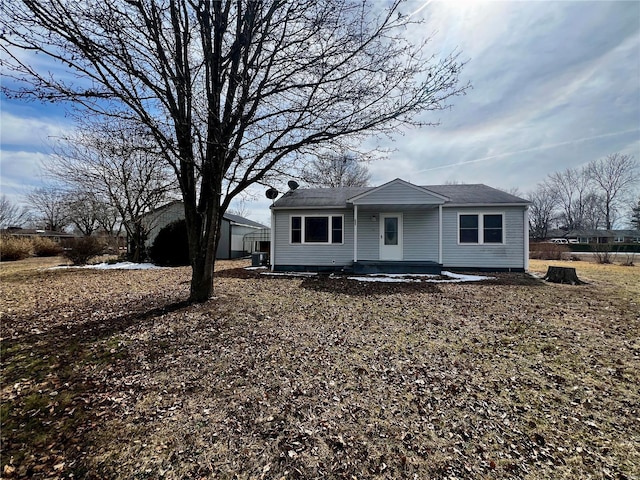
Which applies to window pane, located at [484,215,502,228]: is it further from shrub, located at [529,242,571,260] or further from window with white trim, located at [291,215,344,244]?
shrub, located at [529,242,571,260]

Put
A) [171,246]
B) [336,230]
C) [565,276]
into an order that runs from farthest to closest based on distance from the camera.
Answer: [171,246] < [336,230] < [565,276]

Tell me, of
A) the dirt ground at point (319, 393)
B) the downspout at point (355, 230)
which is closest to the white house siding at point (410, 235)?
the downspout at point (355, 230)

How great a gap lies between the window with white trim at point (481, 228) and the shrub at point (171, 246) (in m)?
13.4

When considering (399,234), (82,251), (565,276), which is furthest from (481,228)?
(82,251)

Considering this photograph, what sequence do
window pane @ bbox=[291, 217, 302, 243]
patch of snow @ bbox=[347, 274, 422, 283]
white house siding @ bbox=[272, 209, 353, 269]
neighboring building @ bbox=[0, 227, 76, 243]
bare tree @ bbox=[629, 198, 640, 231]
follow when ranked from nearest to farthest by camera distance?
1. patch of snow @ bbox=[347, 274, 422, 283]
2. white house siding @ bbox=[272, 209, 353, 269]
3. window pane @ bbox=[291, 217, 302, 243]
4. neighboring building @ bbox=[0, 227, 76, 243]
5. bare tree @ bbox=[629, 198, 640, 231]

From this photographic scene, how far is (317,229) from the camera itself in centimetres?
1261

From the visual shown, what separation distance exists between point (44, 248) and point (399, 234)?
26.2m

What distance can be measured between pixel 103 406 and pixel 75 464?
0.76 m

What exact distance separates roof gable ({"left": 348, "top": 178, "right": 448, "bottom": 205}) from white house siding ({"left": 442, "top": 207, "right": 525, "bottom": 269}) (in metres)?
1.85

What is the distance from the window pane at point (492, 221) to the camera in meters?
11.9

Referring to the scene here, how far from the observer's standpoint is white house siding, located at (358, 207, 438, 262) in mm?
A: 12086

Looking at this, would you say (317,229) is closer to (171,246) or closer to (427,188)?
(427,188)

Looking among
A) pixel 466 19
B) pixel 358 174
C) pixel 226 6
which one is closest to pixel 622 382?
pixel 466 19

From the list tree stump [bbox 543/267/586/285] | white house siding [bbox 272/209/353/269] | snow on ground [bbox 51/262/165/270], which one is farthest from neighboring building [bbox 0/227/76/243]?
tree stump [bbox 543/267/586/285]
